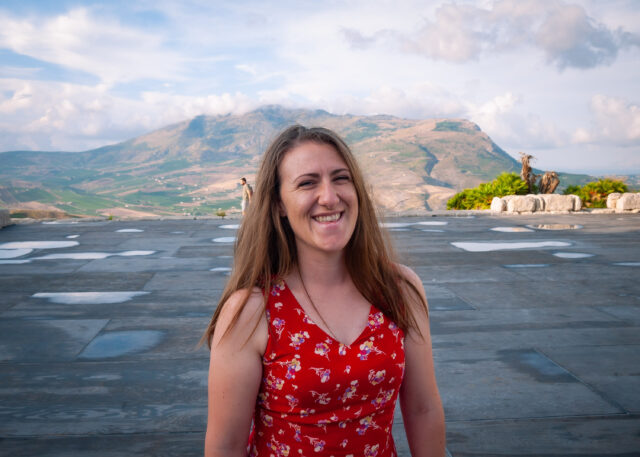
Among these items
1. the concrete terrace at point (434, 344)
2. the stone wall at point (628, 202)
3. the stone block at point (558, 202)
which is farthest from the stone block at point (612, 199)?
the concrete terrace at point (434, 344)

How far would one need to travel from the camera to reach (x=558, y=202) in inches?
523

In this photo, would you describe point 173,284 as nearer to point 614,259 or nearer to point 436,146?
point 614,259

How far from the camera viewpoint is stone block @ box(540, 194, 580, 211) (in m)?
13.2

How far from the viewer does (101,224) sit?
1167 cm

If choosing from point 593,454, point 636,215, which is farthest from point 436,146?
point 593,454

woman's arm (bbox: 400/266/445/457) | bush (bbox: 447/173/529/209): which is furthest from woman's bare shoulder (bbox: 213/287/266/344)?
bush (bbox: 447/173/529/209)

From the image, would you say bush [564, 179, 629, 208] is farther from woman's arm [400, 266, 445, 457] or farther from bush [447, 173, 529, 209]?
woman's arm [400, 266, 445, 457]

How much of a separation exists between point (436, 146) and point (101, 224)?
179m

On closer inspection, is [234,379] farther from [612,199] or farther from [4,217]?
[612,199]

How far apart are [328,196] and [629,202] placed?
14340 mm

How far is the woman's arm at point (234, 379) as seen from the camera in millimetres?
1416

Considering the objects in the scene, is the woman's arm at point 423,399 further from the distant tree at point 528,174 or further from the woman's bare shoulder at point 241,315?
the distant tree at point 528,174

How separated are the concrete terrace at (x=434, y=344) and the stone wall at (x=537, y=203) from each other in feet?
17.9

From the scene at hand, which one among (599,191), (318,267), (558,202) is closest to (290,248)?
(318,267)
